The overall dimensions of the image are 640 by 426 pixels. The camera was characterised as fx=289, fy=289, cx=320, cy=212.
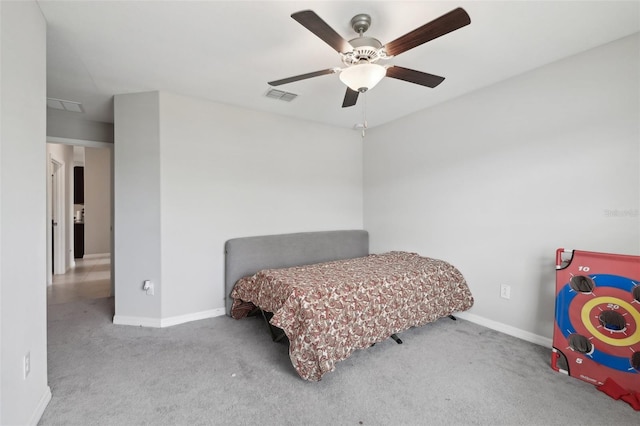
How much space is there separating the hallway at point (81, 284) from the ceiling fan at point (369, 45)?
4354mm

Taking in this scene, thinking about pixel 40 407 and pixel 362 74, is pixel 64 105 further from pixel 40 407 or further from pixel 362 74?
pixel 362 74

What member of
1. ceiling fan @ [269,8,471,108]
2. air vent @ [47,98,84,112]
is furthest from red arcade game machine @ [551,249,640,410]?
air vent @ [47,98,84,112]

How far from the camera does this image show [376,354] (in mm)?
2412

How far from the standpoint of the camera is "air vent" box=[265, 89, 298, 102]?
295 centimetres

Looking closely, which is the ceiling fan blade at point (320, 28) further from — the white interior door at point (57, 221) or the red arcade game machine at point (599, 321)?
the white interior door at point (57, 221)

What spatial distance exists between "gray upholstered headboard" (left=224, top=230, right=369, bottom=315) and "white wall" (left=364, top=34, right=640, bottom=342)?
0.81 meters

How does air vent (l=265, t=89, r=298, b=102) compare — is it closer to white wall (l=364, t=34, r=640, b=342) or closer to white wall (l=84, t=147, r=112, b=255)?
white wall (l=364, t=34, r=640, b=342)

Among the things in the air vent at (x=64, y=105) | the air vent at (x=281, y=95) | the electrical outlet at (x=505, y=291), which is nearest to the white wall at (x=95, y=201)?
the air vent at (x=64, y=105)

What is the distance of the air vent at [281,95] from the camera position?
295 cm

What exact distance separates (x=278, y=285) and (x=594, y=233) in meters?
2.55

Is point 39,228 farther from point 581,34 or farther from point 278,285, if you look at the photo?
point 581,34

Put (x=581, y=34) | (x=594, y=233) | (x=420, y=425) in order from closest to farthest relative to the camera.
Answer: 1. (x=420, y=425)
2. (x=581, y=34)
3. (x=594, y=233)

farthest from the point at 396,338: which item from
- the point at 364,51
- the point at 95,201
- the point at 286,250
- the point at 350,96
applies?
the point at 95,201

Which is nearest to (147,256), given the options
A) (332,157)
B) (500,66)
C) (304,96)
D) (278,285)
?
(278,285)
